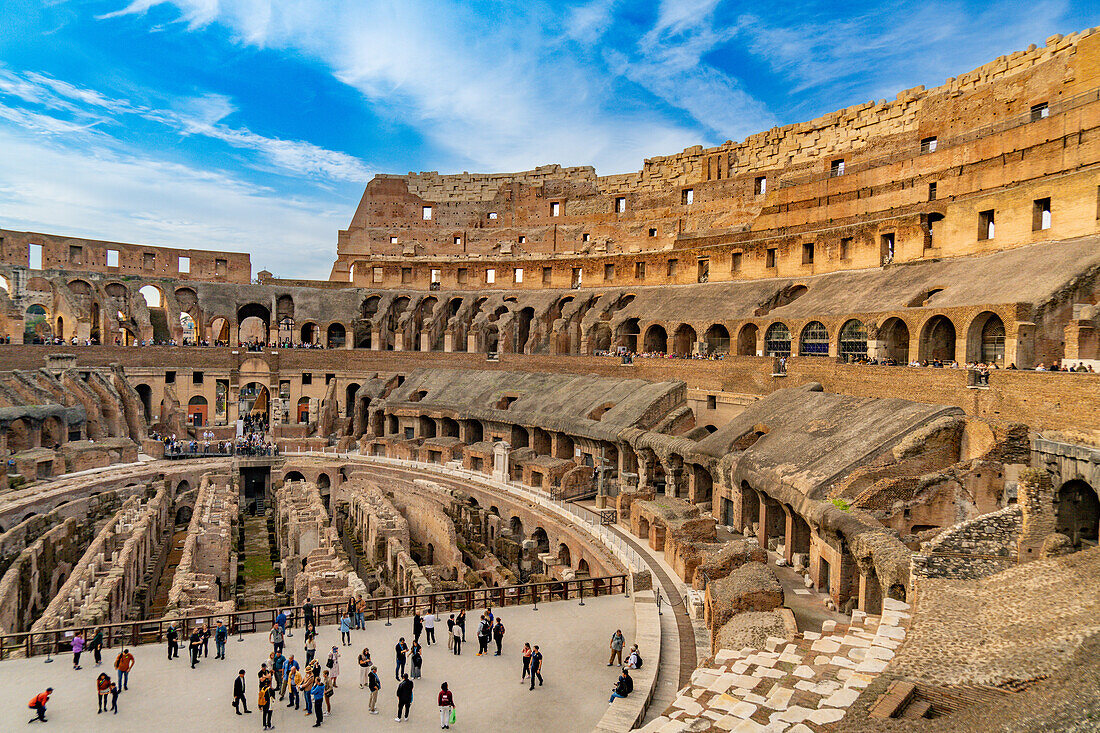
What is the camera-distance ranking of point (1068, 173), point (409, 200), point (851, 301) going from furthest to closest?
point (409, 200) → point (851, 301) → point (1068, 173)

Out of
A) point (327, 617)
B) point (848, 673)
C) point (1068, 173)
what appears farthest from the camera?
point (1068, 173)

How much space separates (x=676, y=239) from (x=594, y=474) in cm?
2139

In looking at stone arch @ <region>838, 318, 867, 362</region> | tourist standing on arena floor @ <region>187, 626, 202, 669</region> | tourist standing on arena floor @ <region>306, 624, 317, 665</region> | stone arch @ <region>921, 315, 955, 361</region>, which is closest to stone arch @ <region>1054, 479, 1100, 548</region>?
stone arch @ <region>921, 315, 955, 361</region>

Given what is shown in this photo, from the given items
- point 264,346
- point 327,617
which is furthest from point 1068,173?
point 264,346

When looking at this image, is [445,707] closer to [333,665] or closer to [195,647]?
[333,665]

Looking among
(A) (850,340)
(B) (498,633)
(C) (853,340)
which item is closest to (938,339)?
(C) (853,340)

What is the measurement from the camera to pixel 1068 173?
2430 centimetres

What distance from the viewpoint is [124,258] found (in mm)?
46375

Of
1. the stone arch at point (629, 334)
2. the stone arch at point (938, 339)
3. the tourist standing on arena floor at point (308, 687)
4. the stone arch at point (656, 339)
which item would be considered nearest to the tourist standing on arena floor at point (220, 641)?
the tourist standing on arena floor at point (308, 687)

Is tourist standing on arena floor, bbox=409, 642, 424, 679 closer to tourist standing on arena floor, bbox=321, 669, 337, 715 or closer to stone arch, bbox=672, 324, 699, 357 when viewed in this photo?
tourist standing on arena floor, bbox=321, 669, 337, 715

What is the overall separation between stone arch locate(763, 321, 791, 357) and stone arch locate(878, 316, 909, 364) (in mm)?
4543

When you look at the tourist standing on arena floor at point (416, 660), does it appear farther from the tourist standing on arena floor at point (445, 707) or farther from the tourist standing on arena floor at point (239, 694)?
the tourist standing on arena floor at point (239, 694)

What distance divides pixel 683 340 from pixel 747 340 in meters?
4.65

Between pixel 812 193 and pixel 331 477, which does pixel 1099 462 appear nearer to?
pixel 812 193
